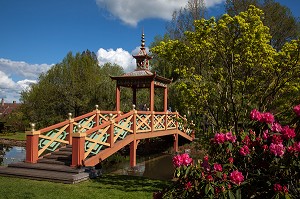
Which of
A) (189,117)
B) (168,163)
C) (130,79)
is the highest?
(130,79)

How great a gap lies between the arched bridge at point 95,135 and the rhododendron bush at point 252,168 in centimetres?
407

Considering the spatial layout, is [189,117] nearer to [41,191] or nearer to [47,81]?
[41,191]

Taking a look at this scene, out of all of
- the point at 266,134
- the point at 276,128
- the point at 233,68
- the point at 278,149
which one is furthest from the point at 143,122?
the point at 278,149

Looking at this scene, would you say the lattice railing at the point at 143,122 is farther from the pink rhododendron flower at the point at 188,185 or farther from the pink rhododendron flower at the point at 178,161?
the pink rhododendron flower at the point at 188,185

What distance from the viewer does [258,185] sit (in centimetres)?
343

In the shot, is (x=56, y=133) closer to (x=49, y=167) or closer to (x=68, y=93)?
(x=49, y=167)

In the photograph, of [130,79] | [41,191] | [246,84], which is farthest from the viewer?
[130,79]

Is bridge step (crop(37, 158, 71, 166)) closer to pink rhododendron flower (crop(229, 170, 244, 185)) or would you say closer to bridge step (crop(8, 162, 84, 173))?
bridge step (crop(8, 162, 84, 173))

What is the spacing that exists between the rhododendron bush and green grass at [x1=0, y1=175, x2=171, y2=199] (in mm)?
4148

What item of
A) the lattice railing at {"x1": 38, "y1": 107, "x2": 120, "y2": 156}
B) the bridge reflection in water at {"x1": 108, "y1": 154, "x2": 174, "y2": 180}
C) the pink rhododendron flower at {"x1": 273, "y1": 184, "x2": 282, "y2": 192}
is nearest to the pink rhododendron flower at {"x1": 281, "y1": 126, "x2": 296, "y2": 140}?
the pink rhododendron flower at {"x1": 273, "y1": 184, "x2": 282, "y2": 192}

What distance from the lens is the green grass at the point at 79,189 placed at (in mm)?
7262

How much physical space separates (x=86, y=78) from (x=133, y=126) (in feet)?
58.2

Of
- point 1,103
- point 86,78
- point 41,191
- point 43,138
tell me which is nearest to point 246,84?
point 41,191

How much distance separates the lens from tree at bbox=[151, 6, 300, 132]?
7297 millimetres
